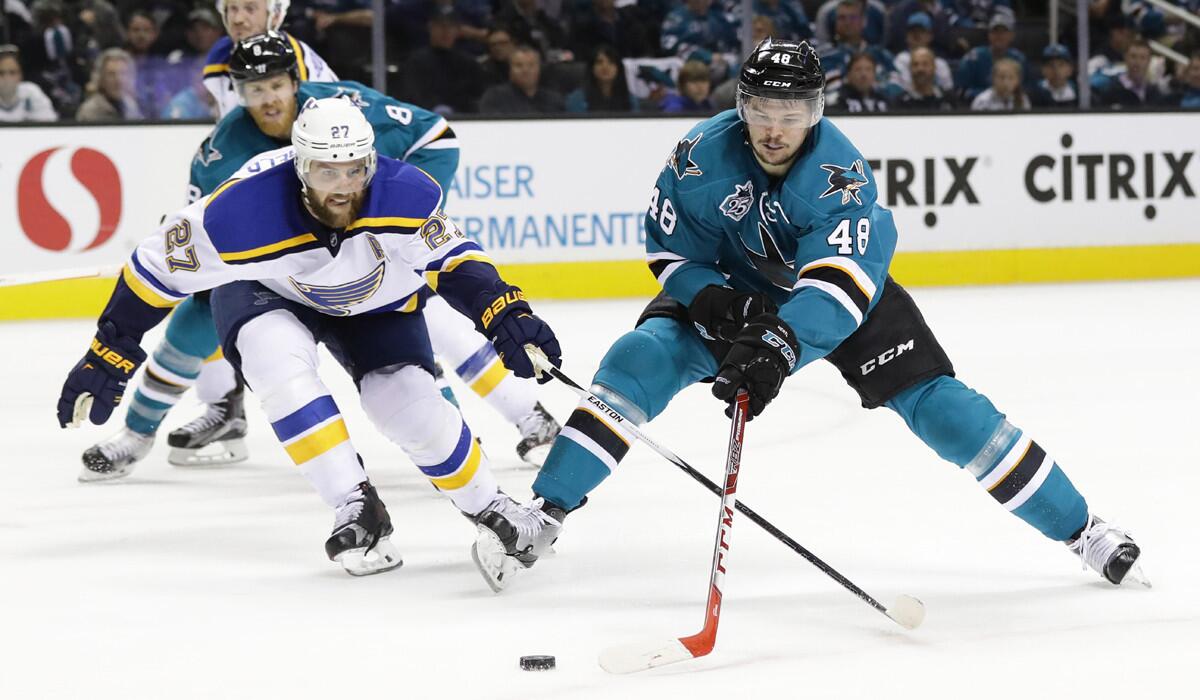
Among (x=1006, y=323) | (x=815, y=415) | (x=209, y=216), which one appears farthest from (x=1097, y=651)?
(x=1006, y=323)

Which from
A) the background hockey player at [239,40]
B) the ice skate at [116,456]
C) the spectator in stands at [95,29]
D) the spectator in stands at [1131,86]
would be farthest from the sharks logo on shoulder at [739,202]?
the spectator in stands at [1131,86]

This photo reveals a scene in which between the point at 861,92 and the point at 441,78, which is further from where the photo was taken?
the point at 861,92

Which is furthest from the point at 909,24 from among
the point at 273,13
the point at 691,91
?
the point at 273,13

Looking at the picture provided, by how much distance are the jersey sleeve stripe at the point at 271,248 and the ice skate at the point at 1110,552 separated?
4.94 ft

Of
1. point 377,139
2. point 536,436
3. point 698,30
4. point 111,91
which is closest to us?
point 536,436

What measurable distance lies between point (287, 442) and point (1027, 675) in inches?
54.5

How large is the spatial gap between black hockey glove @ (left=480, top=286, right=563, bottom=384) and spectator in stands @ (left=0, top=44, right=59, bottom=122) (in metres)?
4.70

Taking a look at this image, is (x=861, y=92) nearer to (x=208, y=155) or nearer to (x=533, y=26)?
(x=533, y=26)

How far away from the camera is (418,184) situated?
3.03m

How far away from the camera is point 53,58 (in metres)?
7.16

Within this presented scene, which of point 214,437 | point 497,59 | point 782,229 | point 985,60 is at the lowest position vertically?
point 214,437

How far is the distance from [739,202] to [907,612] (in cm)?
79

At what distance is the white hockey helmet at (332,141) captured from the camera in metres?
2.82

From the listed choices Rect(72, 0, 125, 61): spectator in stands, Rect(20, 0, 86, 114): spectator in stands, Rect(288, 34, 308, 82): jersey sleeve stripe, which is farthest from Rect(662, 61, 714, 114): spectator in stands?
Rect(288, 34, 308, 82): jersey sleeve stripe
